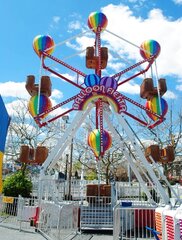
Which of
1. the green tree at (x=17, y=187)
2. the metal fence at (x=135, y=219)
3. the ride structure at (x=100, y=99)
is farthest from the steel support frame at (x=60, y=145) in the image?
the green tree at (x=17, y=187)

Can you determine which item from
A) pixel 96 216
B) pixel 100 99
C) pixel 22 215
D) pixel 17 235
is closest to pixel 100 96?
pixel 100 99

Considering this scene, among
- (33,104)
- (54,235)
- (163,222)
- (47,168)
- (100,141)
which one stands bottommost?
(54,235)

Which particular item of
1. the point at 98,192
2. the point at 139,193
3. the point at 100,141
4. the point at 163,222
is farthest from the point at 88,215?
the point at 163,222

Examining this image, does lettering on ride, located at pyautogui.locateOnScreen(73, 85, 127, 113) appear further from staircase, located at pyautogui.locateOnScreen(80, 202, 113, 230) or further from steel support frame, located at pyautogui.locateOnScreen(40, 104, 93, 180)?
staircase, located at pyautogui.locateOnScreen(80, 202, 113, 230)

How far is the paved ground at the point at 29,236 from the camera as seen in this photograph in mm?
10977

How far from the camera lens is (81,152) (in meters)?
36.8

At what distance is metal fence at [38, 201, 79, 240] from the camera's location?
9385mm

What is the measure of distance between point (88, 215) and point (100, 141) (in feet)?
11.4

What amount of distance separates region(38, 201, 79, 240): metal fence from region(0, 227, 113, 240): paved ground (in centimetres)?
30

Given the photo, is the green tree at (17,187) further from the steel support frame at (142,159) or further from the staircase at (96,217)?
the steel support frame at (142,159)

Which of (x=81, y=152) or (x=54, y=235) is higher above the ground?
(x=81, y=152)

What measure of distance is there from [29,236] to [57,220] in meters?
2.13

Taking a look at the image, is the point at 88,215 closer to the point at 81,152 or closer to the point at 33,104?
the point at 33,104

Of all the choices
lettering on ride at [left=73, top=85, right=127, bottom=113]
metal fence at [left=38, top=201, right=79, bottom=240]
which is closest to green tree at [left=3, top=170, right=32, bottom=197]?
metal fence at [left=38, top=201, right=79, bottom=240]
